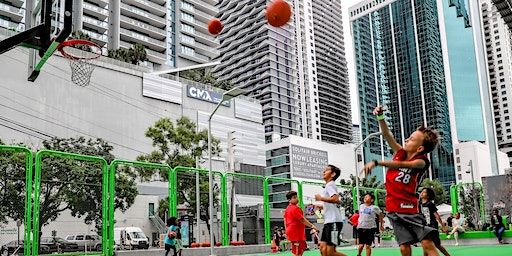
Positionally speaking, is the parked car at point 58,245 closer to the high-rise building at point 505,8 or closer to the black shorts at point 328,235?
the black shorts at point 328,235

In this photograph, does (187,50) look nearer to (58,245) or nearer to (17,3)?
(17,3)

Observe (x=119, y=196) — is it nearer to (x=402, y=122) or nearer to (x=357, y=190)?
(x=357, y=190)

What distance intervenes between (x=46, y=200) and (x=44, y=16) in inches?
297

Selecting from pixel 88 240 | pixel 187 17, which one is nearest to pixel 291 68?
pixel 187 17

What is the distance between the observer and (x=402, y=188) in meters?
6.60

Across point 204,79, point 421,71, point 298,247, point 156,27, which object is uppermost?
point 421,71

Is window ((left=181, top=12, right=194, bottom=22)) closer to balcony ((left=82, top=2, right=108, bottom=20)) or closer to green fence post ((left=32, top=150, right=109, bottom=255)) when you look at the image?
balcony ((left=82, top=2, right=108, bottom=20))

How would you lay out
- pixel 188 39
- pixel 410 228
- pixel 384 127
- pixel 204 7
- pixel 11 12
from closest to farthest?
pixel 410 228
pixel 384 127
pixel 11 12
pixel 188 39
pixel 204 7

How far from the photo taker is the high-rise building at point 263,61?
140000 millimetres

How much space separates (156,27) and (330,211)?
82.3 m

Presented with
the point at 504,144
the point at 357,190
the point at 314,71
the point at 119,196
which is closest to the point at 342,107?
the point at 314,71

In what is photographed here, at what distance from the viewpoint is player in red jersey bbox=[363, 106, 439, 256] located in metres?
6.30

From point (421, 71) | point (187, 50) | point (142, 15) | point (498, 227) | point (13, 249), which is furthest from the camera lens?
point (421, 71)

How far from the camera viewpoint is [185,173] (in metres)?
20.0
